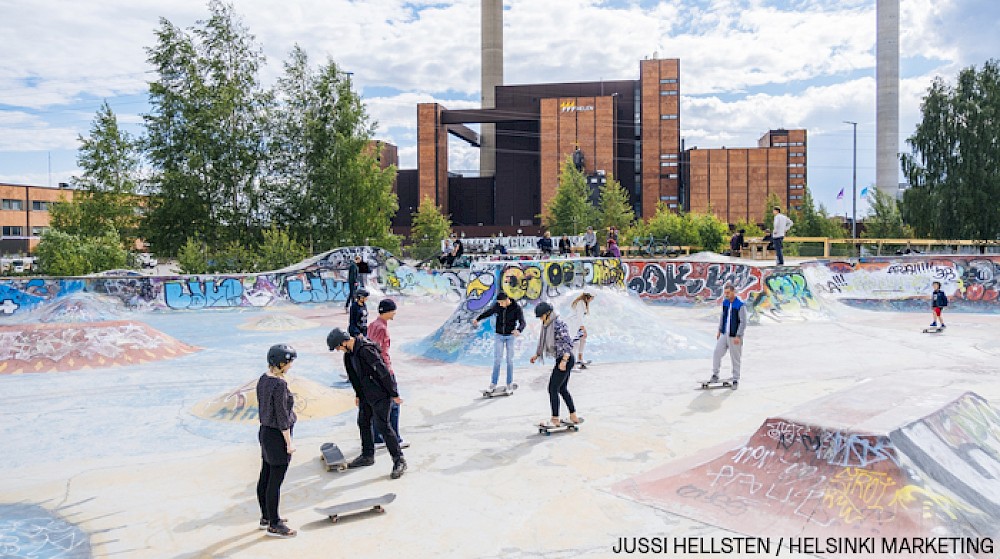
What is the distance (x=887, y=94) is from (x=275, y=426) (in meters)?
91.2

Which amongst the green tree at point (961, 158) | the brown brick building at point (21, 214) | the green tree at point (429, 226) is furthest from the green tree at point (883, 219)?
the brown brick building at point (21, 214)

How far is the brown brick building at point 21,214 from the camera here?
74625 mm

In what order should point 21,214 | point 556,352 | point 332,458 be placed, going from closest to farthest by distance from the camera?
point 332,458, point 556,352, point 21,214

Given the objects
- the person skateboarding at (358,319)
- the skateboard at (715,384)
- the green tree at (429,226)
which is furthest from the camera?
the green tree at (429,226)

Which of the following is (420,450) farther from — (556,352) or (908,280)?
(908,280)

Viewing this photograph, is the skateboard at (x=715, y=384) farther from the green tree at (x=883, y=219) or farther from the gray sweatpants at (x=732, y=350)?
the green tree at (x=883, y=219)

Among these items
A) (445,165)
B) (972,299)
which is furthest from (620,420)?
(445,165)

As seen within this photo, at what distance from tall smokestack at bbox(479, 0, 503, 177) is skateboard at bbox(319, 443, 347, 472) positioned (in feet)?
253

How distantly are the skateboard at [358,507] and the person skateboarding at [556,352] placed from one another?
9.36 feet

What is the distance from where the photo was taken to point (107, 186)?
132ft

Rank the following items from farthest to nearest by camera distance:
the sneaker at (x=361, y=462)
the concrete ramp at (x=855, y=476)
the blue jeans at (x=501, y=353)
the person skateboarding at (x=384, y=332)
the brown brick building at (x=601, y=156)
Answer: the brown brick building at (x=601, y=156)
the blue jeans at (x=501, y=353)
the person skateboarding at (x=384, y=332)
the sneaker at (x=361, y=462)
the concrete ramp at (x=855, y=476)

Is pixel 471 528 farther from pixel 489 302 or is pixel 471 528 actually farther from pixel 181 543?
pixel 489 302

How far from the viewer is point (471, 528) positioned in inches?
238

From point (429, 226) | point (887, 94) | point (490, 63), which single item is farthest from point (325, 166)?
point (887, 94)
